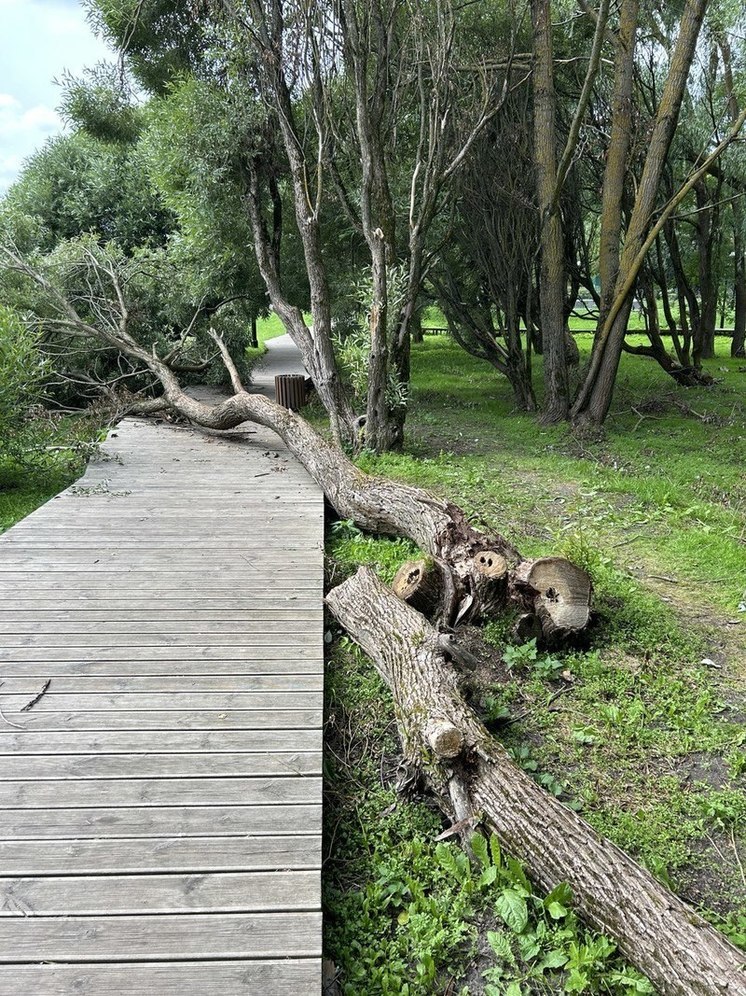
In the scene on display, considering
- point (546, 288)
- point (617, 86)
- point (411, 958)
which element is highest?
point (617, 86)

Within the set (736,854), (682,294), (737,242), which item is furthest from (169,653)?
(737,242)

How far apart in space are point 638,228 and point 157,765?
8898 millimetres

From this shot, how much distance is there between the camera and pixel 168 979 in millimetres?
2023

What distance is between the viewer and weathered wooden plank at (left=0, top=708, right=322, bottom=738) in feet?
10.4

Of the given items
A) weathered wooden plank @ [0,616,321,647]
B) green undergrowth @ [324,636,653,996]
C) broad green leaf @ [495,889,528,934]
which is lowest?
green undergrowth @ [324,636,653,996]

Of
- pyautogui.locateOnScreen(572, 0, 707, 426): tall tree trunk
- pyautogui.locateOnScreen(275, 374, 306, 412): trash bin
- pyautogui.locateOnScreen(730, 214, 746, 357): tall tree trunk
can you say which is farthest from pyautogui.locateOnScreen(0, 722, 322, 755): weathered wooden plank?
pyautogui.locateOnScreen(730, 214, 746, 357): tall tree trunk

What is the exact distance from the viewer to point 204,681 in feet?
11.7

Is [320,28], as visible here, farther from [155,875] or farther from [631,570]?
[155,875]

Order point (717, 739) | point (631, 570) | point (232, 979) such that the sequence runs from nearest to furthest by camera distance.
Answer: point (232, 979) < point (717, 739) < point (631, 570)

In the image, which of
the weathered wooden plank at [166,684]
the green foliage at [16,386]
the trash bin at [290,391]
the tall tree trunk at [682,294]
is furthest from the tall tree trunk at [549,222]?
the weathered wooden plank at [166,684]

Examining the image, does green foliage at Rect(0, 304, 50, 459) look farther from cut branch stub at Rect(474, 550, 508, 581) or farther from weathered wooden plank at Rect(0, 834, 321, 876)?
weathered wooden plank at Rect(0, 834, 321, 876)

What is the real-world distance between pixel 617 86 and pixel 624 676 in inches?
336

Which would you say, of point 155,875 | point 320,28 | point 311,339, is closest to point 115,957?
point 155,875

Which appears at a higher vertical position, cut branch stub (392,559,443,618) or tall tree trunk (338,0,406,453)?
tall tree trunk (338,0,406,453)
